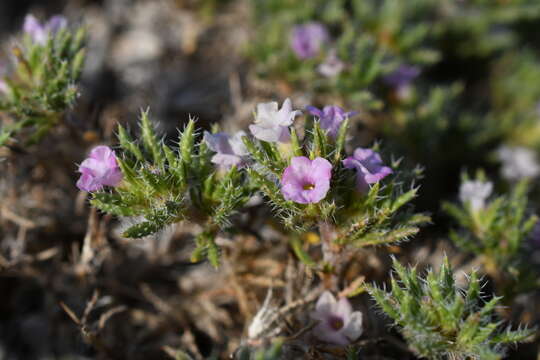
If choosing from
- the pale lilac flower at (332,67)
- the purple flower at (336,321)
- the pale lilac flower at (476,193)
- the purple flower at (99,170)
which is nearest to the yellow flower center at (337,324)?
the purple flower at (336,321)

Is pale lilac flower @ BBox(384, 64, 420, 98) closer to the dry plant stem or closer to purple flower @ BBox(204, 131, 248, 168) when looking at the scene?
the dry plant stem

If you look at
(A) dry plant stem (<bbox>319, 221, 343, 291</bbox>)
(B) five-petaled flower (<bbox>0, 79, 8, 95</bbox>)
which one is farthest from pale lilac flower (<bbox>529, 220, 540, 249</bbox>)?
(B) five-petaled flower (<bbox>0, 79, 8, 95</bbox>)

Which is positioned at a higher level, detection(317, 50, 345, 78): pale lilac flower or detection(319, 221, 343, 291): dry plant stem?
detection(317, 50, 345, 78): pale lilac flower

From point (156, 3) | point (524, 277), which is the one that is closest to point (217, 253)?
point (524, 277)

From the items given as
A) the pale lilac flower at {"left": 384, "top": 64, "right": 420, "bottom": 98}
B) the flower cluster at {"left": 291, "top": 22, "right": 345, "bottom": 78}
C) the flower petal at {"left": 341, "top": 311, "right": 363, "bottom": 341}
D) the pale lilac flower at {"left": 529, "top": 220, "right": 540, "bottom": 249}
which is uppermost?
the flower cluster at {"left": 291, "top": 22, "right": 345, "bottom": 78}

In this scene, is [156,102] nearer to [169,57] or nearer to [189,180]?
[169,57]

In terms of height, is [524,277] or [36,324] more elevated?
[36,324]
